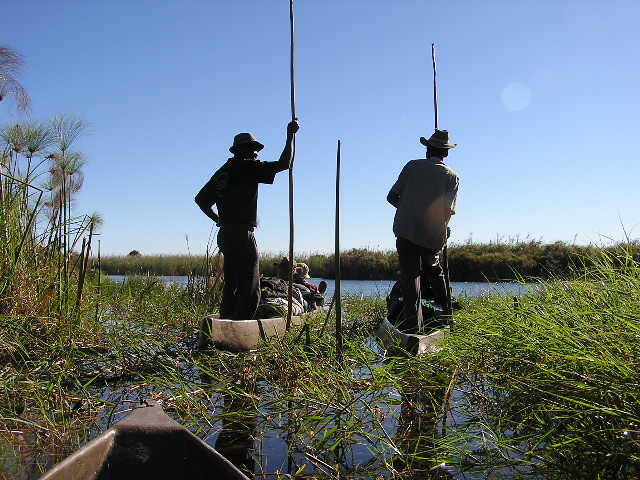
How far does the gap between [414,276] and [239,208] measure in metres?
1.98

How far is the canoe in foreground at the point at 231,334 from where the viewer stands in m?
4.73

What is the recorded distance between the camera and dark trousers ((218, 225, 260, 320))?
6.10 m

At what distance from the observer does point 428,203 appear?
19.3ft

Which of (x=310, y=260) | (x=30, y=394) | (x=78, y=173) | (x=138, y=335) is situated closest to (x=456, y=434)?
(x=30, y=394)

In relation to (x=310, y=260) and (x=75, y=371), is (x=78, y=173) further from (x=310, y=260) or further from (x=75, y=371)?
(x=310, y=260)

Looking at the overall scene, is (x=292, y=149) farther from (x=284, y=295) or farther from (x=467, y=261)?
(x=467, y=261)

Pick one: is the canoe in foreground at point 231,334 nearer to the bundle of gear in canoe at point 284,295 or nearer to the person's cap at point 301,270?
the bundle of gear in canoe at point 284,295

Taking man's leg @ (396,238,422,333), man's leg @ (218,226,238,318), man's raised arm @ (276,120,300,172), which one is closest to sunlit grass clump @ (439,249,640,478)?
man's leg @ (396,238,422,333)

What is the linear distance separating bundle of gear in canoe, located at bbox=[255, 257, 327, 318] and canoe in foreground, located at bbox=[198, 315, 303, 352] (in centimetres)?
113

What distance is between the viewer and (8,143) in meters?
5.91

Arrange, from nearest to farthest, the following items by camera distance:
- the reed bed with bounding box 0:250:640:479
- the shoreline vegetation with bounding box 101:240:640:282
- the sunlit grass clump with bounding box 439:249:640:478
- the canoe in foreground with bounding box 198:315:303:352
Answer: the sunlit grass clump with bounding box 439:249:640:478
the reed bed with bounding box 0:250:640:479
the canoe in foreground with bounding box 198:315:303:352
the shoreline vegetation with bounding box 101:240:640:282

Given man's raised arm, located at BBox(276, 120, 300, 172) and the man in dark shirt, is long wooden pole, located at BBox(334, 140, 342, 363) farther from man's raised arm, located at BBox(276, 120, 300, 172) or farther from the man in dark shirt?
the man in dark shirt

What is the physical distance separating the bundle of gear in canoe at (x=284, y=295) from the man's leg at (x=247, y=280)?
0.89ft

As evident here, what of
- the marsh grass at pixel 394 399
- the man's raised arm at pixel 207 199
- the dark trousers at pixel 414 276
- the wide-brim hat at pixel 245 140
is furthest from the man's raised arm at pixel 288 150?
the marsh grass at pixel 394 399
